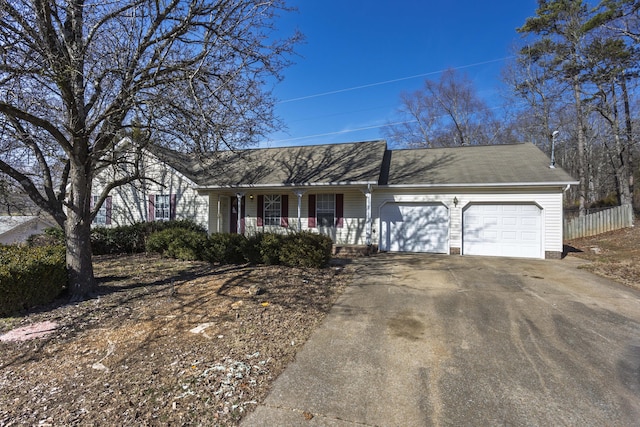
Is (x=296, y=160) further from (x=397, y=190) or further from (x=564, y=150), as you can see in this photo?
(x=564, y=150)

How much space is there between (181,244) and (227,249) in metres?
1.91

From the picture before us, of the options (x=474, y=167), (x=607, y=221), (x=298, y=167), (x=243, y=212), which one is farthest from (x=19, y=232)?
(x=607, y=221)

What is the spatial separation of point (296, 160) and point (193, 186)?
463 centimetres

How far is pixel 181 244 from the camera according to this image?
382 inches

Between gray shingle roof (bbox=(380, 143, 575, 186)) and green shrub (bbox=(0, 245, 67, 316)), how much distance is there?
9.77 meters

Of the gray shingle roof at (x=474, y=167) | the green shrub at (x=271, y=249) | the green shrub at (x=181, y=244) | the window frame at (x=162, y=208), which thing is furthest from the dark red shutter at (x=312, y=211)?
the window frame at (x=162, y=208)

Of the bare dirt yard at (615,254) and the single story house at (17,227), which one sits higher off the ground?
the single story house at (17,227)

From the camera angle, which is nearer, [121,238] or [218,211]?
[121,238]

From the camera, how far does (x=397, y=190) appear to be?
1173 centimetres

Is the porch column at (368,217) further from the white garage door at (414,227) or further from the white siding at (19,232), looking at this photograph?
the white siding at (19,232)

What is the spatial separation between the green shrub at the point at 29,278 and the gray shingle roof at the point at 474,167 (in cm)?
977

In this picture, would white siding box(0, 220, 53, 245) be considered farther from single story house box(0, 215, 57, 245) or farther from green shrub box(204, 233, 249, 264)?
green shrub box(204, 233, 249, 264)

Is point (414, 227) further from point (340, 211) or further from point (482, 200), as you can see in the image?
point (340, 211)

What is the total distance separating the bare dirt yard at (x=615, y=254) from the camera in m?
7.70
